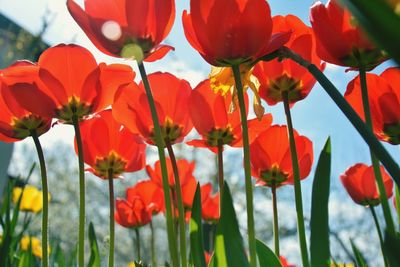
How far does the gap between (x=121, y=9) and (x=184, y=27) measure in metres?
0.06

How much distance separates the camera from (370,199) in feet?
2.61

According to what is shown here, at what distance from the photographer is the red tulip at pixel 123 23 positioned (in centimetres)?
46

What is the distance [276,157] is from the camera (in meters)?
0.67

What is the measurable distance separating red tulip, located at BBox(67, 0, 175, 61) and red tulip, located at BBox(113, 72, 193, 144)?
0.46ft

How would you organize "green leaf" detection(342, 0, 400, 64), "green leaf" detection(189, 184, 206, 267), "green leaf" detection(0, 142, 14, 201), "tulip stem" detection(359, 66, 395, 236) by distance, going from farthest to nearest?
"green leaf" detection(0, 142, 14, 201)
"green leaf" detection(189, 184, 206, 267)
"tulip stem" detection(359, 66, 395, 236)
"green leaf" detection(342, 0, 400, 64)

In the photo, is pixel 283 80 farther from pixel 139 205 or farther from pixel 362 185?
pixel 139 205

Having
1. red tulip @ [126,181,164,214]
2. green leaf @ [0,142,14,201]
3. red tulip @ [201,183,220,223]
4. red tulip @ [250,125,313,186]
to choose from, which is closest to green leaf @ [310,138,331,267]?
red tulip @ [250,125,313,186]

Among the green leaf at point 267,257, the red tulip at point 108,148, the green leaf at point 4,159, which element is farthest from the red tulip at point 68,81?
the green leaf at point 4,159

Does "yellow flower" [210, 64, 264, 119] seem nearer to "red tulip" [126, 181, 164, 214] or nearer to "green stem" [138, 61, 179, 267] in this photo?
"green stem" [138, 61, 179, 267]

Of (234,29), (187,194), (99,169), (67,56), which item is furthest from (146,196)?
(234,29)

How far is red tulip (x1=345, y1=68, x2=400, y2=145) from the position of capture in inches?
20.9

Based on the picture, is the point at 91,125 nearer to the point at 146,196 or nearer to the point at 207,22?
the point at 207,22

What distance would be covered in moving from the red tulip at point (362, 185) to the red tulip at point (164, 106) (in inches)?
12.1

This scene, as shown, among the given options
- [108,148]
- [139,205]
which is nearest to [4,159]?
[139,205]
